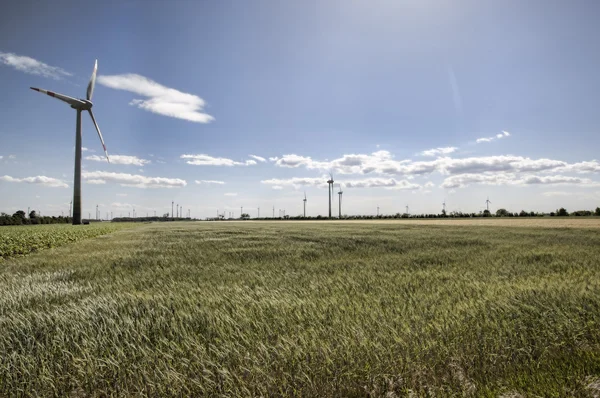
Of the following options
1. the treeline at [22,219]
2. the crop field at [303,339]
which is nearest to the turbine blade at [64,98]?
the treeline at [22,219]

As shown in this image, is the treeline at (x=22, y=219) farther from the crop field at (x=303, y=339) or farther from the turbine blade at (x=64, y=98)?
the crop field at (x=303, y=339)

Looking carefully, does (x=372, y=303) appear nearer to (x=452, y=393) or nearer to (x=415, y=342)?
(x=415, y=342)

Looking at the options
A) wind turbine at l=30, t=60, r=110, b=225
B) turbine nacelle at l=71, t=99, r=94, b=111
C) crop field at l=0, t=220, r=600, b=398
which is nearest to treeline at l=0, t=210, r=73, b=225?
wind turbine at l=30, t=60, r=110, b=225

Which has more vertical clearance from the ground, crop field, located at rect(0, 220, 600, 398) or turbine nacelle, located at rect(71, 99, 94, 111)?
turbine nacelle, located at rect(71, 99, 94, 111)

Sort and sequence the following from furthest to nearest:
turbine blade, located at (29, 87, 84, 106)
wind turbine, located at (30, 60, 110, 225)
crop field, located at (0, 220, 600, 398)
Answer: wind turbine, located at (30, 60, 110, 225) < turbine blade, located at (29, 87, 84, 106) < crop field, located at (0, 220, 600, 398)

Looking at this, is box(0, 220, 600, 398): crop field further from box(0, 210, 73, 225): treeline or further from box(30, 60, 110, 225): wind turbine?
box(0, 210, 73, 225): treeline

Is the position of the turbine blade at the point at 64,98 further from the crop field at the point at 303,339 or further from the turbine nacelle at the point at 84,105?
the crop field at the point at 303,339

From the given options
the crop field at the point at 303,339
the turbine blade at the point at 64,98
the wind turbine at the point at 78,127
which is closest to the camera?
the crop field at the point at 303,339

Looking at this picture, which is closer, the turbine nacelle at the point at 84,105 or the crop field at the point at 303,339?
the crop field at the point at 303,339

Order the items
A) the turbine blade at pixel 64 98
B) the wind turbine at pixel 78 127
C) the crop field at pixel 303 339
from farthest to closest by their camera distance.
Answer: the wind turbine at pixel 78 127, the turbine blade at pixel 64 98, the crop field at pixel 303 339

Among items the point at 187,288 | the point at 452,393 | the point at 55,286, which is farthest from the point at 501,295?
the point at 55,286

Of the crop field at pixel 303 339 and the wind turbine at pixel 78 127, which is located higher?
the wind turbine at pixel 78 127

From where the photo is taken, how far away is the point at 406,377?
2873 millimetres

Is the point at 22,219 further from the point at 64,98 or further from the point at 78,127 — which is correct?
the point at 64,98
